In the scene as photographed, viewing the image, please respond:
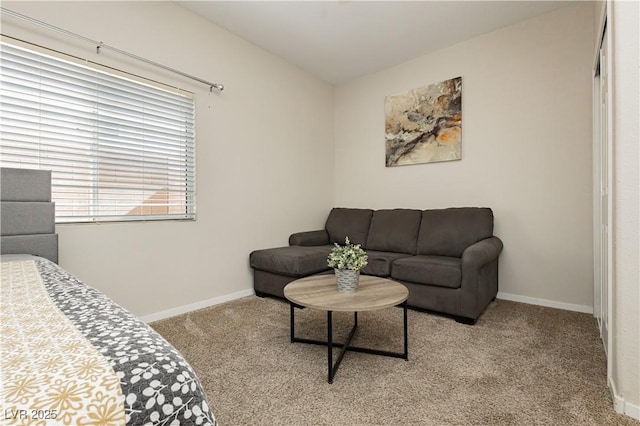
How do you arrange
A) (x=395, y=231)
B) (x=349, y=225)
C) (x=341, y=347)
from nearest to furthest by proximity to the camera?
→ (x=341, y=347) → (x=395, y=231) → (x=349, y=225)

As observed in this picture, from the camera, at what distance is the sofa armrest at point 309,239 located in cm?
373

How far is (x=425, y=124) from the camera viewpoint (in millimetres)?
3725

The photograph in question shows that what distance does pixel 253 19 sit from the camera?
302 centimetres

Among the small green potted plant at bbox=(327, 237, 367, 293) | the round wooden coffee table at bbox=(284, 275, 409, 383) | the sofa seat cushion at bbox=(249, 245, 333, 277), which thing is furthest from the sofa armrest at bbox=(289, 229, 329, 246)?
the small green potted plant at bbox=(327, 237, 367, 293)

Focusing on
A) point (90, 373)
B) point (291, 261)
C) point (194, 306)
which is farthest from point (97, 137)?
point (90, 373)

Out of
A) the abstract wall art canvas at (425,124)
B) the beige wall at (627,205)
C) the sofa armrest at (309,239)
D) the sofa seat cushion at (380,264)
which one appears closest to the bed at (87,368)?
the beige wall at (627,205)

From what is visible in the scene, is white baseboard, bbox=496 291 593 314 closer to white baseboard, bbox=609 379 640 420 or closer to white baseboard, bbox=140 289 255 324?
white baseboard, bbox=609 379 640 420

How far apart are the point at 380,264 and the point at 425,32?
239 cm

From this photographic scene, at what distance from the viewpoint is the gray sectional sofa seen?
2.57m

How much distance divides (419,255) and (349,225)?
3.29 feet

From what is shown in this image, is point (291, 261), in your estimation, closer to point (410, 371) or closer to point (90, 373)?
point (410, 371)

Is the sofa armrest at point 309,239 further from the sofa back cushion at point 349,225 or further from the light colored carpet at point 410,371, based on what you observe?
the light colored carpet at point 410,371

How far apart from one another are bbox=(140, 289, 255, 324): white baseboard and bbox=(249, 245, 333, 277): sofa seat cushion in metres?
0.31

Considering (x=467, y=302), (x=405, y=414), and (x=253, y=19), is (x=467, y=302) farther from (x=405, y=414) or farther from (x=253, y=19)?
(x=253, y=19)
